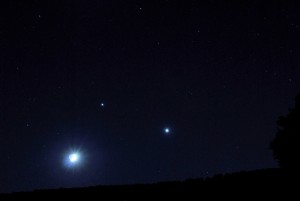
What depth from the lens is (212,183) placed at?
1039 cm

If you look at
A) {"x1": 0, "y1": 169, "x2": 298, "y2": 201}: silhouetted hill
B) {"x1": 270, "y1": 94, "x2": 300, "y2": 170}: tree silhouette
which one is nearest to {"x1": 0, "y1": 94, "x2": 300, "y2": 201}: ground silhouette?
{"x1": 0, "y1": 169, "x2": 298, "y2": 201}: silhouetted hill

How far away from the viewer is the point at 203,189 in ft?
33.6

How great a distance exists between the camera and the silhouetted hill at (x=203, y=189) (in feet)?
31.7

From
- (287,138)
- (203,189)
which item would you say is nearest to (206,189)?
(203,189)

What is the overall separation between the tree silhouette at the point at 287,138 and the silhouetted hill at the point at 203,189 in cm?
1117

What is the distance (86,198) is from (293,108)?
1616 cm

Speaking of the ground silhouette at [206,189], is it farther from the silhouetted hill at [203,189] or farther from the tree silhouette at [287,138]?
the tree silhouette at [287,138]

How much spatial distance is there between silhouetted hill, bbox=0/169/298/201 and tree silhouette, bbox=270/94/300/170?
11.2 meters

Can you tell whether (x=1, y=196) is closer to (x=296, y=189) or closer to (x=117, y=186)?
(x=117, y=186)

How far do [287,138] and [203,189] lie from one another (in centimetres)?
1314

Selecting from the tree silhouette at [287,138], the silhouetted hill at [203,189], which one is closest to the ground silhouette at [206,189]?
the silhouetted hill at [203,189]

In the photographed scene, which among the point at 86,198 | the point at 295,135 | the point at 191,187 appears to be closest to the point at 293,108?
the point at 295,135

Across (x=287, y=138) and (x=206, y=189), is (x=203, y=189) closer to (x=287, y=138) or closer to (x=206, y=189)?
(x=206, y=189)

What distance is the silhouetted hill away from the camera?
9656 millimetres
